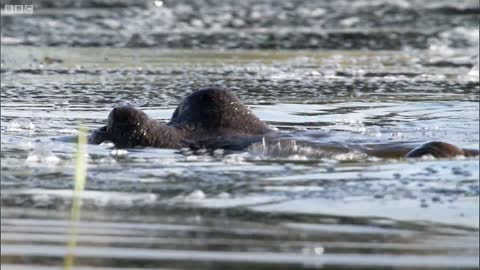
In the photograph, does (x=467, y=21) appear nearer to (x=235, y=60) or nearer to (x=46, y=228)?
(x=235, y=60)

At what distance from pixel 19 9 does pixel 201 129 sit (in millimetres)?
13966

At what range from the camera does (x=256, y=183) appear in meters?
5.80

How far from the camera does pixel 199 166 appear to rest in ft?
20.6

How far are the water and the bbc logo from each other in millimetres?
7978

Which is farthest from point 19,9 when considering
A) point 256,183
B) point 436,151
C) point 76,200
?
point 76,200

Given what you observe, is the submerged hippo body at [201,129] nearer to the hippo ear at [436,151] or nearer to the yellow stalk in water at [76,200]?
the hippo ear at [436,151]

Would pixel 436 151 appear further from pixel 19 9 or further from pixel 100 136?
pixel 19 9

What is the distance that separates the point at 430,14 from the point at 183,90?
10389 mm

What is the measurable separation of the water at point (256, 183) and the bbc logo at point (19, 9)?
7978 millimetres

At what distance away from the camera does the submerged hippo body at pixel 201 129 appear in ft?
22.2

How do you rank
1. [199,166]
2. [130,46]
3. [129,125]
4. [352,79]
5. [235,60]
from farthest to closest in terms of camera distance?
A: [130,46] → [235,60] → [352,79] → [129,125] → [199,166]

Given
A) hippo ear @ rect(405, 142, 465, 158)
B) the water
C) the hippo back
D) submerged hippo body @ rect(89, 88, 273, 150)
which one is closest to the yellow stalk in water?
the water

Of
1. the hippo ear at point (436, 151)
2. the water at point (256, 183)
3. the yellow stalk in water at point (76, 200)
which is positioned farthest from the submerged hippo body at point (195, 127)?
the hippo ear at point (436, 151)

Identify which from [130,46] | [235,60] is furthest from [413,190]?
[130,46]
